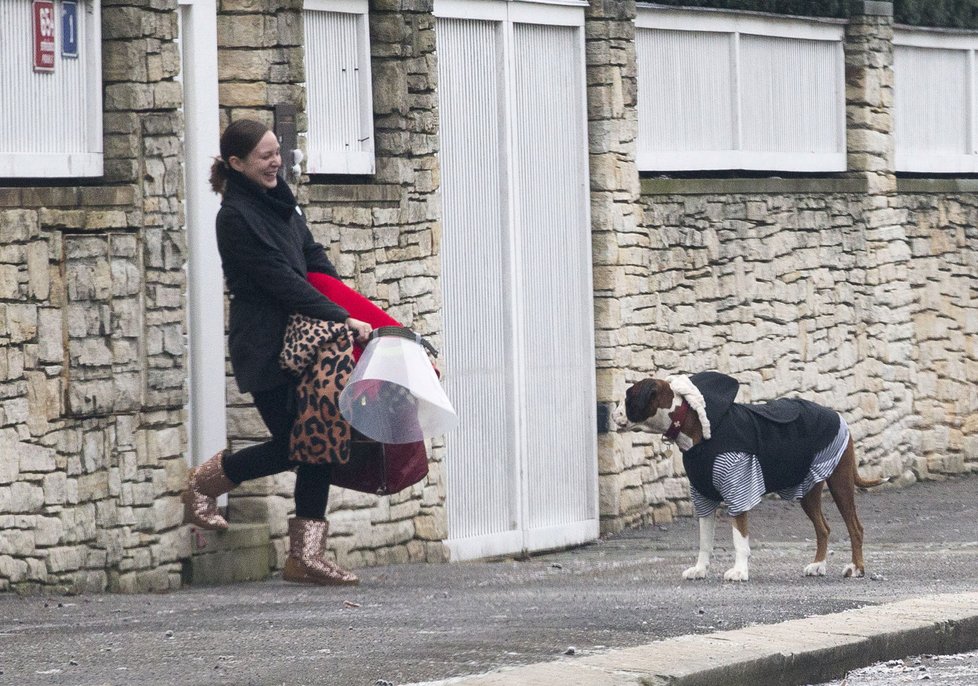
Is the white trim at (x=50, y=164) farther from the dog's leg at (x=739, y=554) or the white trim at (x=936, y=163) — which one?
the white trim at (x=936, y=163)

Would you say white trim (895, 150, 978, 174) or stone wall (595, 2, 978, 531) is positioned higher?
white trim (895, 150, 978, 174)

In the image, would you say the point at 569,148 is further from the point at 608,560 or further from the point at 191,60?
the point at 191,60

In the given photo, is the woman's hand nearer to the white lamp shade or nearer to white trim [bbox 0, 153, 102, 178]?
the white lamp shade

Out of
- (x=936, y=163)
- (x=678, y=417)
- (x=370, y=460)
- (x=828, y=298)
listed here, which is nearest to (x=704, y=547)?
(x=678, y=417)

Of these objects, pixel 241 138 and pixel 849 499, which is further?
pixel 849 499

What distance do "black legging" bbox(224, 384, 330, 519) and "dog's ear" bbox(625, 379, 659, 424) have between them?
163cm

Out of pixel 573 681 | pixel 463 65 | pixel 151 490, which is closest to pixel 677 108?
pixel 463 65

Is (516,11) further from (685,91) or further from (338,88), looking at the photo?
(685,91)

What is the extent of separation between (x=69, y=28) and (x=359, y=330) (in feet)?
6.43

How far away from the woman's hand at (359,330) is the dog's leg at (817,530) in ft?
8.57

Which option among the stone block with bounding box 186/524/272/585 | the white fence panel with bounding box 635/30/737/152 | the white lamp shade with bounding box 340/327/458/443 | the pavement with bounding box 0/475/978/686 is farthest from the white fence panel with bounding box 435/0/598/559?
the white lamp shade with bounding box 340/327/458/443

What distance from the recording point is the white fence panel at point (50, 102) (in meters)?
8.59

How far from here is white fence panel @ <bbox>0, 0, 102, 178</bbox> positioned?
8594mm

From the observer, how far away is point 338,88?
1034cm
